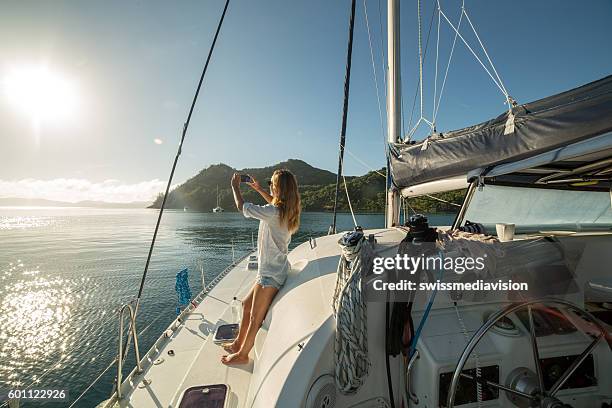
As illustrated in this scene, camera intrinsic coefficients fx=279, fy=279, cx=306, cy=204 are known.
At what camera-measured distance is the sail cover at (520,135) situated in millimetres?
1463

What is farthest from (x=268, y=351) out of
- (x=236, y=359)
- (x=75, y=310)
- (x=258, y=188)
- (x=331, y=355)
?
(x=75, y=310)

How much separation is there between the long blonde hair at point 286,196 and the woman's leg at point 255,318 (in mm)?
625

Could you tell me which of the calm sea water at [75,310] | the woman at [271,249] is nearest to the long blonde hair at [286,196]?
the woman at [271,249]

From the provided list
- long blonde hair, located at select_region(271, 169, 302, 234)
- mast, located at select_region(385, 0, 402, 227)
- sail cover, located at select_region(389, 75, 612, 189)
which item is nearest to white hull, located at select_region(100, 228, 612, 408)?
long blonde hair, located at select_region(271, 169, 302, 234)

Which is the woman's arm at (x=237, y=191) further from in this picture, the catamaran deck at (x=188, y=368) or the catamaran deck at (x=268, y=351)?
the catamaran deck at (x=188, y=368)

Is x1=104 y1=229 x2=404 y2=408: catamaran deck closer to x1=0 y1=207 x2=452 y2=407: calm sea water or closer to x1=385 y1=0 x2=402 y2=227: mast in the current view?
x1=385 y1=0 x2=402 y2=227: mast

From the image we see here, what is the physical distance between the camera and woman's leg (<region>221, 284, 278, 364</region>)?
2.56 metres

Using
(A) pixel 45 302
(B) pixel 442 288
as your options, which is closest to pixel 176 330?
(B) pixel 442 288

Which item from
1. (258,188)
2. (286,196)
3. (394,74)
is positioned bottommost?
(286,196)

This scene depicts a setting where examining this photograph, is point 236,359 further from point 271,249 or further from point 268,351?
point 271,249

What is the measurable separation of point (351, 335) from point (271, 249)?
3.85 ft

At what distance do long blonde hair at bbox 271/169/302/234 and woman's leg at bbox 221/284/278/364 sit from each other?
0.62 meters

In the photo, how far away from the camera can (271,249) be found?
8.61 ft

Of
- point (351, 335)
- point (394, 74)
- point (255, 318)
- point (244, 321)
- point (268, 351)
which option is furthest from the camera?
point (394, 74)
